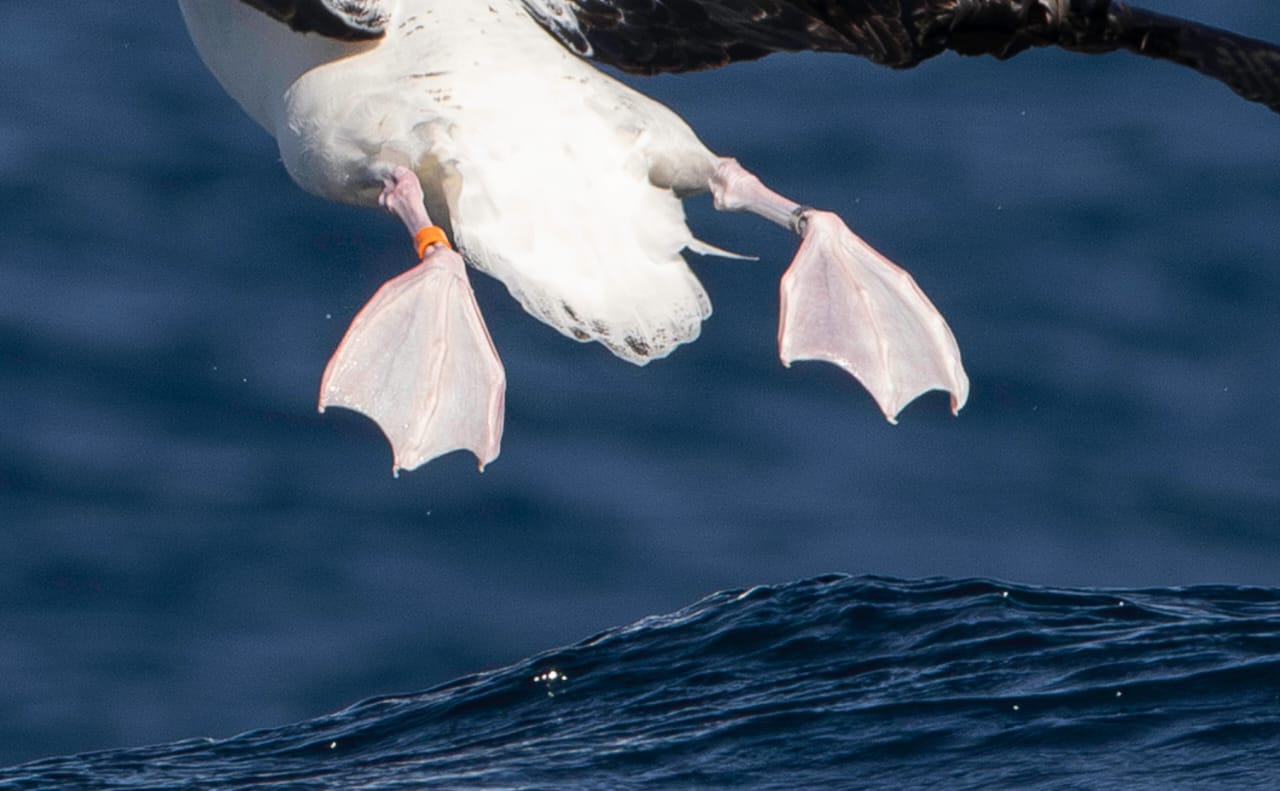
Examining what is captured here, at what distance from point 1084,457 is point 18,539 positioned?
3.40 meters

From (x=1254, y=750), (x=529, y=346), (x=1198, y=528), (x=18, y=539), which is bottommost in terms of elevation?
(x=1254, y=750)

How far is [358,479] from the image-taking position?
7055 millimetres

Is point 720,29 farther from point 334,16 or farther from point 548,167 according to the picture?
point 334,16

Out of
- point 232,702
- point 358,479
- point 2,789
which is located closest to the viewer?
point 2,789

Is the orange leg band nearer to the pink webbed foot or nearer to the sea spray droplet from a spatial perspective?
the pink webbed foot

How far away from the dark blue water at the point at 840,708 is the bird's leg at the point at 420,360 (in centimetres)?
83

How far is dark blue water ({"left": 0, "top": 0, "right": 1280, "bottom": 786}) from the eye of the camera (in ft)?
21.7

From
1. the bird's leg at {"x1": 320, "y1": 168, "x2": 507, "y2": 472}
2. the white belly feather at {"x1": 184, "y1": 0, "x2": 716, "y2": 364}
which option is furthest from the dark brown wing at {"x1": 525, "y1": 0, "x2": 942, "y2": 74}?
the bird's leg at {"x1": 320, "y1": 168, "x2": 507, "y2": 472}

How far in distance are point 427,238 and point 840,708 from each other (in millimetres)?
1554

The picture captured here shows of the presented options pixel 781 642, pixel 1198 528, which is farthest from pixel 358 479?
pixel 1198 528

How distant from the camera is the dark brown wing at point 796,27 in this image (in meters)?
5.36

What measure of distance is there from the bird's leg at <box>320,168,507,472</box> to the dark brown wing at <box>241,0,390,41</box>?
1.15 feet

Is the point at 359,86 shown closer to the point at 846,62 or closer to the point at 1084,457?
the point at 1084,457

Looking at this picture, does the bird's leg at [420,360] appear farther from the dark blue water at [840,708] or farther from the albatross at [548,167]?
the dark blue water at [840,708]
